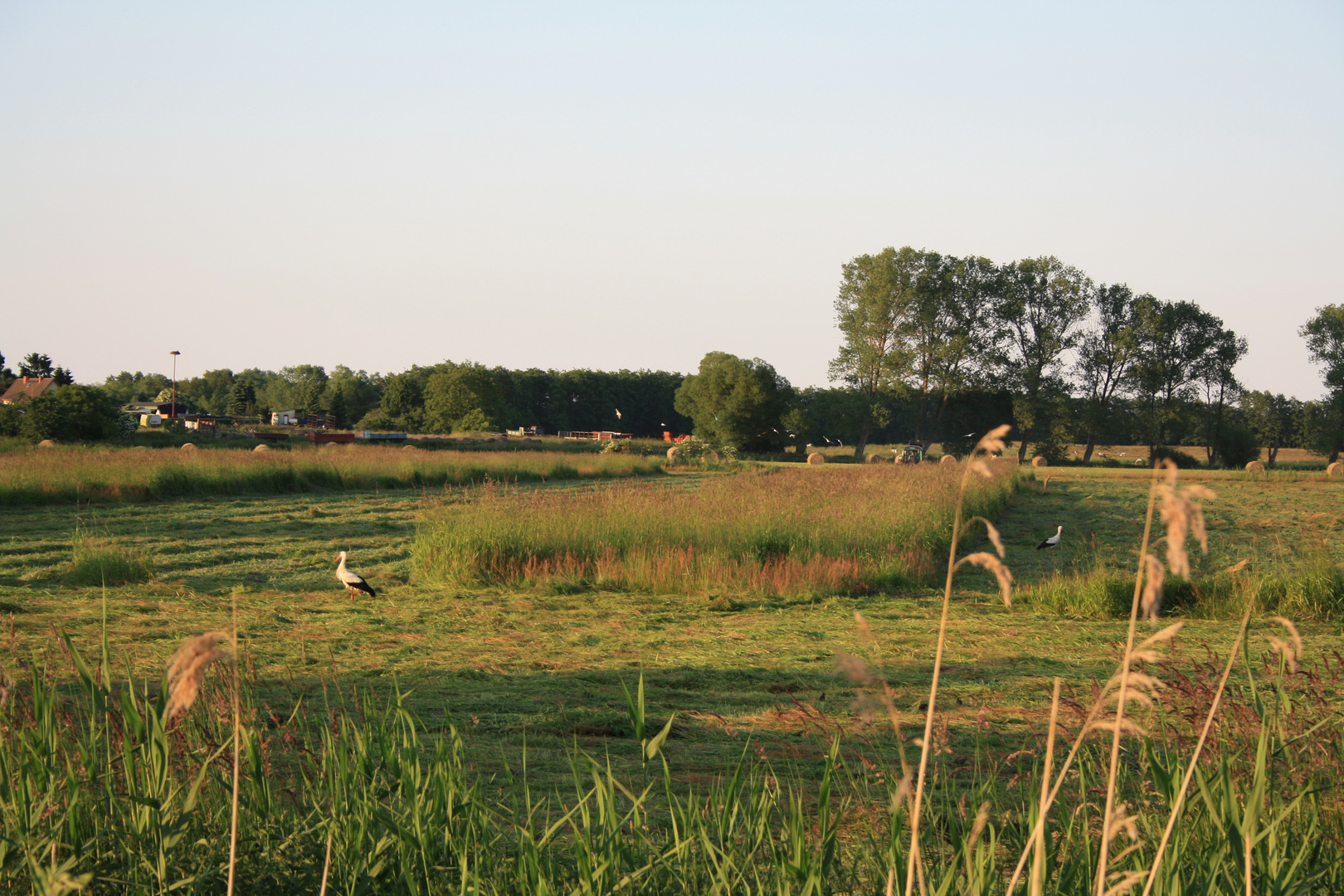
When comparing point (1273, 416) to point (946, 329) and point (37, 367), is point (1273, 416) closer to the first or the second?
point (946, 329)

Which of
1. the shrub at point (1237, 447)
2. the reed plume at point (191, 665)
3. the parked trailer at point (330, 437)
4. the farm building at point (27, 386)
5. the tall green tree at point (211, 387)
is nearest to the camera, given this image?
the reed plume at point (191, 665)

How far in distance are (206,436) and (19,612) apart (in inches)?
1180

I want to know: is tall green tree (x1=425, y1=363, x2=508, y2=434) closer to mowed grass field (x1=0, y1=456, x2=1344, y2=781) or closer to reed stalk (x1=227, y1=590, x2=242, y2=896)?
mowed grass field (x1=0, y1=456, x2=1344, y2=781)

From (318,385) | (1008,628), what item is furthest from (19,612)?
(318,385)

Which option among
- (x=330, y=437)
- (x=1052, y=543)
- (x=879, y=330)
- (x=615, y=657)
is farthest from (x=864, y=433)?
(x=615, y=657)

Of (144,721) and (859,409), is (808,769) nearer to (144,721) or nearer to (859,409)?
(144,721)

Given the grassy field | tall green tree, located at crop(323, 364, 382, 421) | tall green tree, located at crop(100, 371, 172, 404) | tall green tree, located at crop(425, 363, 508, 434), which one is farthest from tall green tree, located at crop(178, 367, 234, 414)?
the grassy field

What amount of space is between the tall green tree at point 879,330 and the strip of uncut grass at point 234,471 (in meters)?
27.3

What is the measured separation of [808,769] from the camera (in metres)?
4.28

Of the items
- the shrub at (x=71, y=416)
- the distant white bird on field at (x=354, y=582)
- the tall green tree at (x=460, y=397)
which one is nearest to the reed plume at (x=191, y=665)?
the distant white bird on field at (x=354, y=582)

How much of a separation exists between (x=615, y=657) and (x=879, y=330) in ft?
166

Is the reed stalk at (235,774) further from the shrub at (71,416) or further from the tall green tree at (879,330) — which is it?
the tall green tree at (879,330)

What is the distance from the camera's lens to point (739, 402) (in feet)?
186

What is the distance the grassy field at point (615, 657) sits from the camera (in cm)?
363
